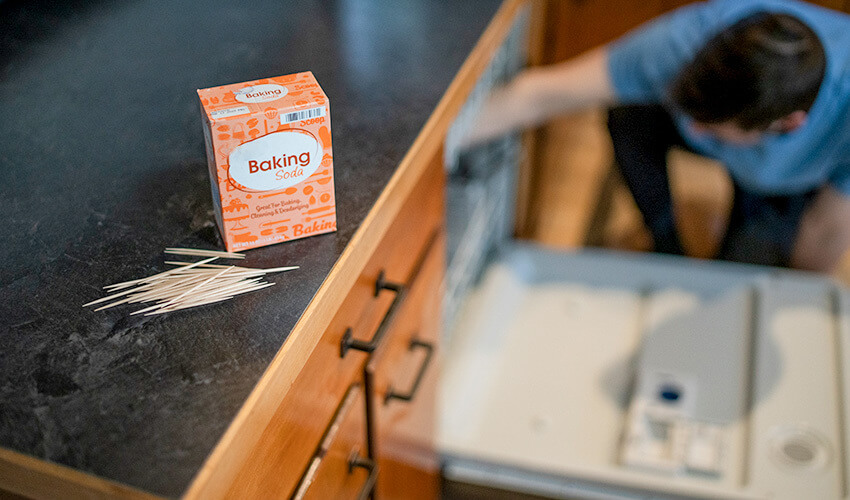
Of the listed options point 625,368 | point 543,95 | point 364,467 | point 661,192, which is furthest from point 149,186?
point 661,192

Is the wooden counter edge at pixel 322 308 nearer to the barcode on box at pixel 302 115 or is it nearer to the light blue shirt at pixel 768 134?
the barcode on box at pixel 302 115

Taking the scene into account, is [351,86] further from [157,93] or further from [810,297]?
[810,297]

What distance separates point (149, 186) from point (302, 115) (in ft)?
0.73

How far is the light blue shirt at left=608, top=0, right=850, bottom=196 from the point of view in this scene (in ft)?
4.19

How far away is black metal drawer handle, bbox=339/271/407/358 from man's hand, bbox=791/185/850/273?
1013 millimetres

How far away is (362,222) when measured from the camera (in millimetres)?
711

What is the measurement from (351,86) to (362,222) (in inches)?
11.2

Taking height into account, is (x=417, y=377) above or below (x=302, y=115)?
below

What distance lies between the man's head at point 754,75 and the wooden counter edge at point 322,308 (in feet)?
1.43

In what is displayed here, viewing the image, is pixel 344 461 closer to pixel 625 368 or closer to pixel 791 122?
pixel 625 368

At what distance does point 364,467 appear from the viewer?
2.81 ft

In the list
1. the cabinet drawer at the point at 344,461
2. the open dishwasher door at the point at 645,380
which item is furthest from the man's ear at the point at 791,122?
the cabinet drawer at the point at 344,461

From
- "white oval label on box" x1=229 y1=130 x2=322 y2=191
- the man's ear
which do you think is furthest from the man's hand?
"white oval label on box" x1=229 y1=130 x2=322 y2=191

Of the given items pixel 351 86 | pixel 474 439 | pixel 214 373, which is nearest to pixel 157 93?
pixel 351 86
